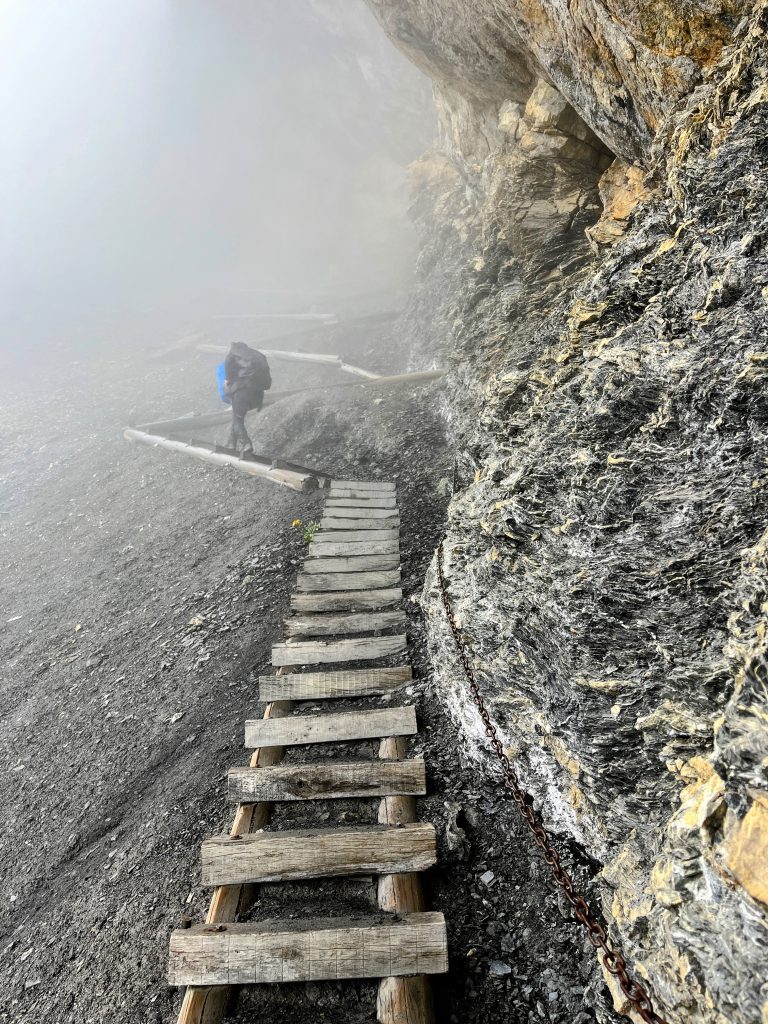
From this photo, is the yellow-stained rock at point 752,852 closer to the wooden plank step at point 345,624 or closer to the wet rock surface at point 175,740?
the wet rock surface at point 175,740

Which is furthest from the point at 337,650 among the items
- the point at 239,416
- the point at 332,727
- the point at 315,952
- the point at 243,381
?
the point at 243,381

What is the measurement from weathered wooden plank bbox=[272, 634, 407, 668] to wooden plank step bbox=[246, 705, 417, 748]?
891mm

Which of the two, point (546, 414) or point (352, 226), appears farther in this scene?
point (352, 226)

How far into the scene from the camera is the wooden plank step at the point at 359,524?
9.34m

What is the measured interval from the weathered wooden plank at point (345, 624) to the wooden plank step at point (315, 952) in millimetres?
3436

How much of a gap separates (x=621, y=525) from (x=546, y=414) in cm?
177

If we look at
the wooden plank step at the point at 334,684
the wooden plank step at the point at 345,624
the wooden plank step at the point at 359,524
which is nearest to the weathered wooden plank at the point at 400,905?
the wooden plank step at the point at 334,684

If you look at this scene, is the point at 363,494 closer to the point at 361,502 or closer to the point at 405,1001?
the point at 361,502

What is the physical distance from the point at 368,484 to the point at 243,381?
200 inches

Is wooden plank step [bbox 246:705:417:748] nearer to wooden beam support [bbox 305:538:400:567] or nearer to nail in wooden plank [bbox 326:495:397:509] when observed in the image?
wooden beam support [bbox 305:538:400:567]

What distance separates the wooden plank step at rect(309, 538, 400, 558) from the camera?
8664 millimetres

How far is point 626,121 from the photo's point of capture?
579 centimetres

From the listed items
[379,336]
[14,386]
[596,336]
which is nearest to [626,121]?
[596,336]

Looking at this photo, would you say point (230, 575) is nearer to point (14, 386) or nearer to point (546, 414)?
point (546, 414)
